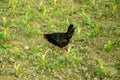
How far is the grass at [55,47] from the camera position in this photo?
18.8 feet

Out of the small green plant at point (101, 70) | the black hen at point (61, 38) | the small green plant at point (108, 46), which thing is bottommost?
the small green plant at point (101, 70)

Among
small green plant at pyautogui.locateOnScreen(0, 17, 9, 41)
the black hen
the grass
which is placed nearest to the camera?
the grass

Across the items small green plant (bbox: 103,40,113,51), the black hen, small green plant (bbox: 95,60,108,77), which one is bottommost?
small green plant (bbox: 95,60,108,77)

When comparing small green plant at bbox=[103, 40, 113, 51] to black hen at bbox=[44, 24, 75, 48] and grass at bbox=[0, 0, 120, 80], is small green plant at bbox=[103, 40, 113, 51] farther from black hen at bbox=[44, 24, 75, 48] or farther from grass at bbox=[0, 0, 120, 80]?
black hen at bbox=[44, 24, 75, 48]

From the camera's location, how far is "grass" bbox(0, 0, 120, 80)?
18.8 ft

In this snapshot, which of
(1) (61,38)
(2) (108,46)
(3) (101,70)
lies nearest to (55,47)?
(1) (61,38)

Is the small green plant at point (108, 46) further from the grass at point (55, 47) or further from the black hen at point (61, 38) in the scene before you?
the black hen at point (61, 38)

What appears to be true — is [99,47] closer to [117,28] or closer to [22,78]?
[117,28]

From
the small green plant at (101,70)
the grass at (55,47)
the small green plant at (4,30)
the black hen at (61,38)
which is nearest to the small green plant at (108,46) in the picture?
the grass at (55,47)

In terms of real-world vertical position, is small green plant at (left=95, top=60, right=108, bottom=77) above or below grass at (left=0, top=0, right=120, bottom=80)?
below

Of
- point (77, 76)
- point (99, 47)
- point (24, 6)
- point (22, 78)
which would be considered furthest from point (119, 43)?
point (24, 6)

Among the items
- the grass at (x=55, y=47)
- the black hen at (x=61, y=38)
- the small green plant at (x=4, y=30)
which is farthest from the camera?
the small green plant at (x=4, y=30)

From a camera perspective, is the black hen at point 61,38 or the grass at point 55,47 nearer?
the grass at point 55,47

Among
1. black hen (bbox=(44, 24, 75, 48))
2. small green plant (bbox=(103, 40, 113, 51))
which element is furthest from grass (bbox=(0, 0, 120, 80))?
black hen (bbox=(44, 24, 75, 48))
